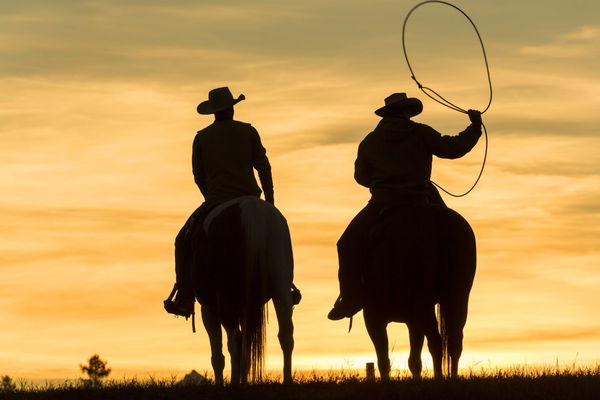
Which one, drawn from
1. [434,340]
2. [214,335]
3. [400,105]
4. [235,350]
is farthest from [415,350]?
[400,105]

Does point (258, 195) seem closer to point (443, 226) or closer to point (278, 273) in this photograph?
point (278, 273)

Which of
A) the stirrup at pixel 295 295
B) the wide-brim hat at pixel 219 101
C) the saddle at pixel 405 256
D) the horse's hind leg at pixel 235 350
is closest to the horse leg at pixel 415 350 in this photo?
the saddle at pixel 405 256

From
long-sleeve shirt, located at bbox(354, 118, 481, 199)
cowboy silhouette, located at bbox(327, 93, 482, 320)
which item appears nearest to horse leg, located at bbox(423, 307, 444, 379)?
cowboy silhouette, located at bbox(327, 93, 482, 320)

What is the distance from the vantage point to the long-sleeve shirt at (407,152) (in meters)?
17.1

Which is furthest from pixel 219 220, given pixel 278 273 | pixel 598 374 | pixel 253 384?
pixel 598 374

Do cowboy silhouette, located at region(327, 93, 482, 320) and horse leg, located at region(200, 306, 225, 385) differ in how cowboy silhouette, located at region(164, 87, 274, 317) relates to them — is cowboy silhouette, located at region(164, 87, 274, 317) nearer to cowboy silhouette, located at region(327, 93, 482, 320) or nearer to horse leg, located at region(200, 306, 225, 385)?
horse leg, located at region(200, 306, 225, 385)

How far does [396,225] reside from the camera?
1664 centimetres

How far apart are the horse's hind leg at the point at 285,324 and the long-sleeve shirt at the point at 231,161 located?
1.54m

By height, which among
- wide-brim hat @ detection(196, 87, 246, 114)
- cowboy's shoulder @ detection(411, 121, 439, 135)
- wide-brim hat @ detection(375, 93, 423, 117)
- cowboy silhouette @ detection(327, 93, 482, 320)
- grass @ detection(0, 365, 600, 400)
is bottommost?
grass @ detection(0, 365, 600, 400)

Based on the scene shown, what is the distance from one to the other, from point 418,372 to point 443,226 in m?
1.81

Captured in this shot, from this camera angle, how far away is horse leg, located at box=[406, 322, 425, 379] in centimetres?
1694

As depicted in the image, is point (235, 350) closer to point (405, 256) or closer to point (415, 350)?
point (415, 350)

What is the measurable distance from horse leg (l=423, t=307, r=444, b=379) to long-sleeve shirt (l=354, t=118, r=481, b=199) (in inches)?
58.1

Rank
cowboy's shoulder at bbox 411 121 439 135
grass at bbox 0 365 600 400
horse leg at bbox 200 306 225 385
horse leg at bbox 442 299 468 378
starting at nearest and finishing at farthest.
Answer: grass at bbox 0 365 600 400
horse leg at bbox 442 299 468 378
cowboy's shoulder at bbox 411 121 439 135
horse leg at bbox 200 306 225 385
